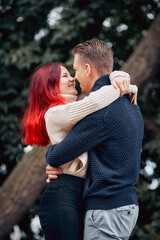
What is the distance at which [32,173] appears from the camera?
12.2ft

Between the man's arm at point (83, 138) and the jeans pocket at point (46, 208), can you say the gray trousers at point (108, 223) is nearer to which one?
the jeans pocket at point (46, 208)

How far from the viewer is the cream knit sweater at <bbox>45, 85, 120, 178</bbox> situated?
1.68 metres

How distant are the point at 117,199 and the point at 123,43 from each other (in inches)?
128

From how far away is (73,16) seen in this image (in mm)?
4324

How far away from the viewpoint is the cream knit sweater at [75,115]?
1.68 m

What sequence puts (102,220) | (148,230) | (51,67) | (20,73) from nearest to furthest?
1. (102,220)
2. (51,67)
3. (148,230)
4. (20,73)

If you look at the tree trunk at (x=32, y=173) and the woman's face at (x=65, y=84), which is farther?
the tree trunk at (x=32, y=173)

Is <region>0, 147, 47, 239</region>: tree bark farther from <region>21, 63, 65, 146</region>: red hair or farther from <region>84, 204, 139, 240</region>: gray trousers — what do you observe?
<region>84, 204, 139, 240</region>: gray trousers

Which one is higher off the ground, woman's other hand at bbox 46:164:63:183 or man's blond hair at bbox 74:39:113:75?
man's blond hair at bbox 74:39:113:75

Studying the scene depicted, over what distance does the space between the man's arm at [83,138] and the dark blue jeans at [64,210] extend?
16 centimetres

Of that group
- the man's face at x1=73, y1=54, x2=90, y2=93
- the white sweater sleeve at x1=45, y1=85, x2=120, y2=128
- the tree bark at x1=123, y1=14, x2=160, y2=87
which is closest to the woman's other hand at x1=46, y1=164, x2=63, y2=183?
the white sweater sleeve at x1=45, y1=85, x2=120, y2=128

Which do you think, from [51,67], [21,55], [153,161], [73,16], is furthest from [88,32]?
[51,67]

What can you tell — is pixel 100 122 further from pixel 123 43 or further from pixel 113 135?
pixel 123 43

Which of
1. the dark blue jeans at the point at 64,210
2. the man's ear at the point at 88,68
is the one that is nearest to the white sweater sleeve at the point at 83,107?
the man's ear at the point at 88,68
